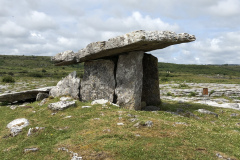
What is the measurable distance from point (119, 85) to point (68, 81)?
228 inches

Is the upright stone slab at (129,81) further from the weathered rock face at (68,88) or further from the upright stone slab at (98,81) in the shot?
the weathered rock face at (68,88)

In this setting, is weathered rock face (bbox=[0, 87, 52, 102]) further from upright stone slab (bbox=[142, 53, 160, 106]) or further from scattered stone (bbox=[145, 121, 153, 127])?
scattered stone (bbox=[145, 121, 153, 127])

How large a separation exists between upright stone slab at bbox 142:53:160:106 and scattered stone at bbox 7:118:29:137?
1042 cm

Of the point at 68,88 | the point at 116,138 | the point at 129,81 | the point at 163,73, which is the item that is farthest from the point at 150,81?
the point at 163,73

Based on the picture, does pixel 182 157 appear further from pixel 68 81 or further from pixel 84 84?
pixel 68 81

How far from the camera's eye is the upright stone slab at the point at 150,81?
1947 centimetres

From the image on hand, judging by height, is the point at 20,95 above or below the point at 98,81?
below

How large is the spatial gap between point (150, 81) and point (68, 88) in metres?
7.72

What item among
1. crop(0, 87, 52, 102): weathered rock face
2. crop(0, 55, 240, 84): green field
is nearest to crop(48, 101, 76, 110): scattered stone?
crop(0, 87, 52, 102): weathered rock face

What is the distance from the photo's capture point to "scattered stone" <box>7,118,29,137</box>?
37.5ft

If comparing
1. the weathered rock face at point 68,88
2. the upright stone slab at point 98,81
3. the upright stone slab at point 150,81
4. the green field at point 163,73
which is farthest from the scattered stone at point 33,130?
the green field at point 163,73

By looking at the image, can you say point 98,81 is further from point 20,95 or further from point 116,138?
point 116,138

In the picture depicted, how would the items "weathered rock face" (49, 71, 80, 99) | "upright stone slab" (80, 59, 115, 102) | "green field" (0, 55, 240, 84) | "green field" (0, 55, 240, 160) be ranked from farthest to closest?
"green field" (0, 55, 240, 84) → "weathered rock face" (49, 71, 80, 99) → "upright stone slab" (80, 59, 115, 102) → "green field" (0, 55, 240, 160)

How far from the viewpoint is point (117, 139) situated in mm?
9562
